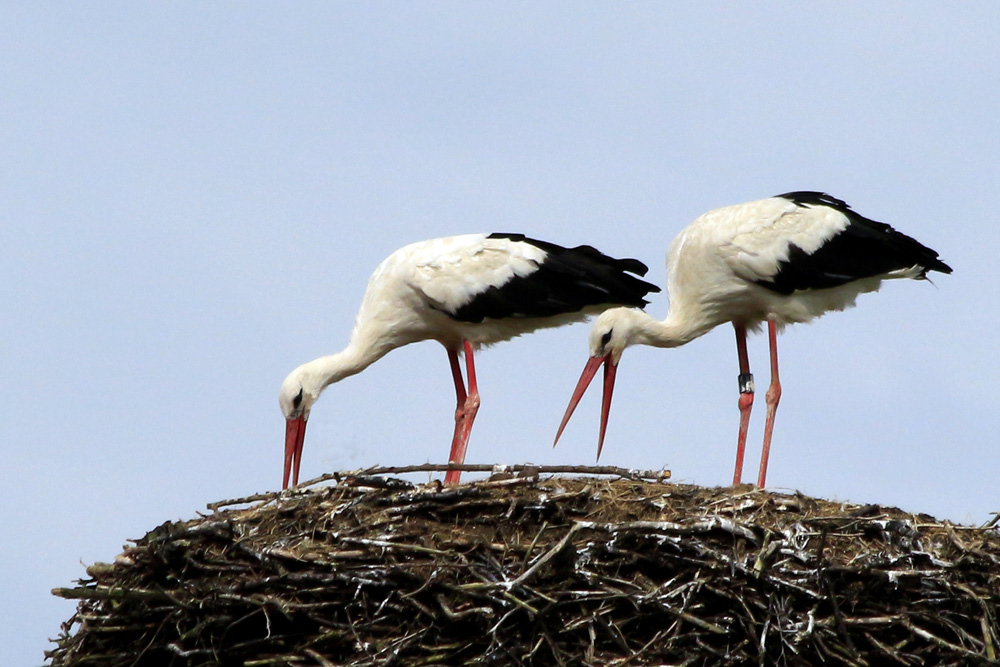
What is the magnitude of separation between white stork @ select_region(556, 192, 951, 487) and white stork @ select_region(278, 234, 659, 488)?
262 mm

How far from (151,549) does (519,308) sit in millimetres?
3124

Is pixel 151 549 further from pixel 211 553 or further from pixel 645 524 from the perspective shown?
pixel 645 524

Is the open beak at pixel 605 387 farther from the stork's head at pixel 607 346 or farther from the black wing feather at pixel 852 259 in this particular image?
the black wing feather at pixel 852 259

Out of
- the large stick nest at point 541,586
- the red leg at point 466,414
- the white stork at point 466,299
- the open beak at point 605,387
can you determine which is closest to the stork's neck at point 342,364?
the white stork at point 466,299

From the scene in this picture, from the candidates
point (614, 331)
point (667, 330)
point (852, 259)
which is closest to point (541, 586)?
point (614, 331)

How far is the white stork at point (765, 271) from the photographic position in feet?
31.4

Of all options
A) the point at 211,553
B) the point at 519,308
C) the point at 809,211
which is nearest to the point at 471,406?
the point at 519,308

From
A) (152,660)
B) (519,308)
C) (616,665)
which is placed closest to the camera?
(616,665)

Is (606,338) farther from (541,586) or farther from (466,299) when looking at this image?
(541,586)

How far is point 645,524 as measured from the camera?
21.6 feet

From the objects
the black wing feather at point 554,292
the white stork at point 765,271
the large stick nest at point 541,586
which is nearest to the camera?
the large stick nest at point 541,586

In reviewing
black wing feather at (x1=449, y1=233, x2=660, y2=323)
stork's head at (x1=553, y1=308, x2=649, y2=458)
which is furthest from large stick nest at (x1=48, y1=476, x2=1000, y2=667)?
stork's head at (x1=553, y1=308, x2=649, y2=458)

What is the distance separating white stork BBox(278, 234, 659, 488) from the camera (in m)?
9.41

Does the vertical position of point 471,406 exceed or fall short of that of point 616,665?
it exceeds it
